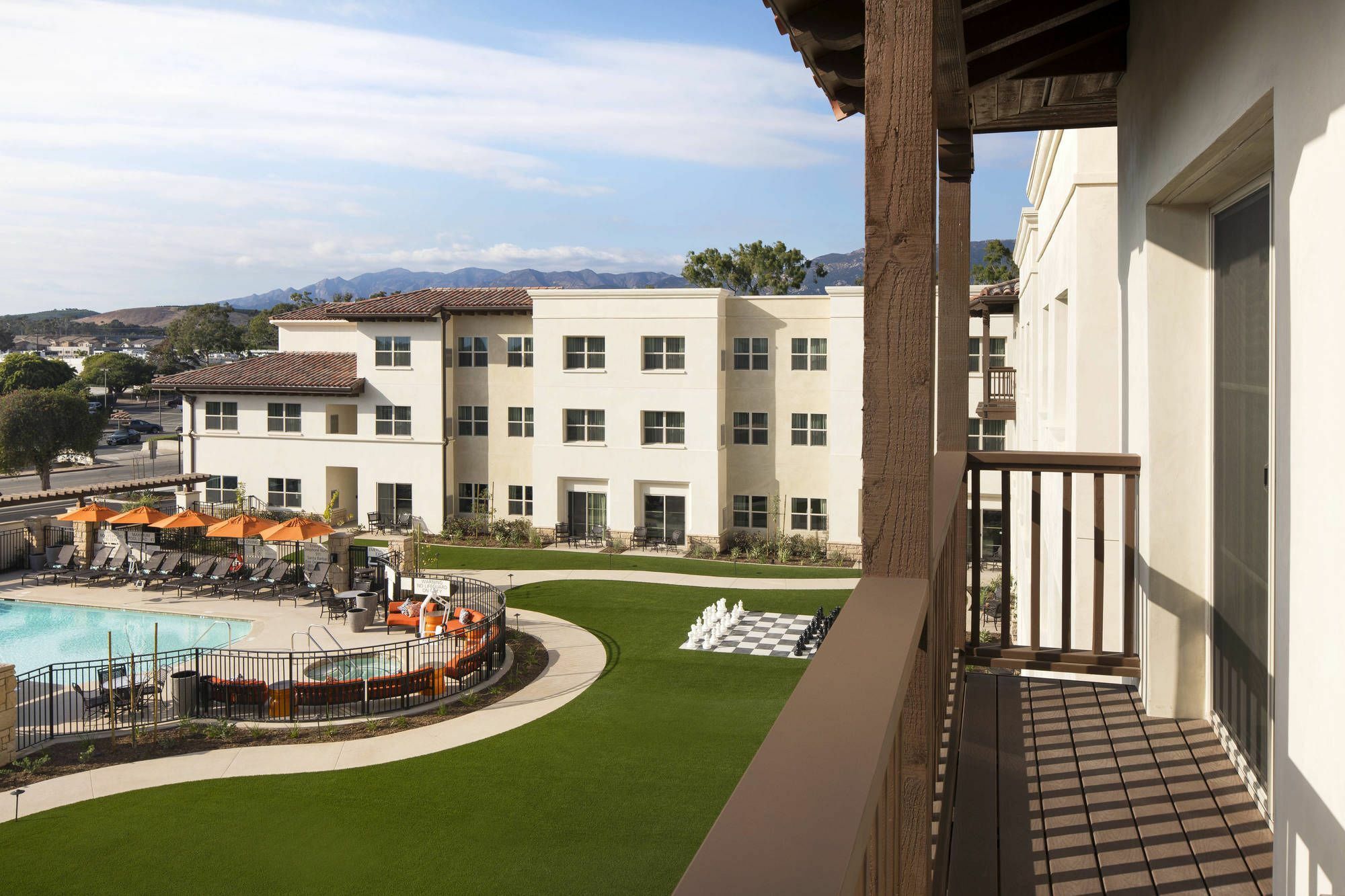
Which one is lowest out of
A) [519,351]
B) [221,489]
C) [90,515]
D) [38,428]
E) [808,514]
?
[808,514]

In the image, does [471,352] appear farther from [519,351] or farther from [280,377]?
[280,377]

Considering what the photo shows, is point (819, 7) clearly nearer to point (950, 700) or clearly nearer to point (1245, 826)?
point (950, 700)

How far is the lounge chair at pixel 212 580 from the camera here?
24641 mm

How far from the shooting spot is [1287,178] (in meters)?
2.86

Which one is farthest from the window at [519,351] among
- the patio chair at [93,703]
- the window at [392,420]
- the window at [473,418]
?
the patio chair at [93,703]

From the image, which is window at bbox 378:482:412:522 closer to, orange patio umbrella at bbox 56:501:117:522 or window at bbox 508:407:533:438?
window at bbox 508:407:533:438

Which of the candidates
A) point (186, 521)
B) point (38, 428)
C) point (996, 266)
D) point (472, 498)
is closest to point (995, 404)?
point (472, 498)

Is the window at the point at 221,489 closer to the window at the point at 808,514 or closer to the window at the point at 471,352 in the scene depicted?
the window at the point at 471,352

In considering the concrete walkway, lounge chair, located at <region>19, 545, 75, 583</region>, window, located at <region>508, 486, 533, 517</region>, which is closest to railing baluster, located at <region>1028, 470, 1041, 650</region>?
the concrete walkway

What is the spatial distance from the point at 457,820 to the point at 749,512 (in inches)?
812

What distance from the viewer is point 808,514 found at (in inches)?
1216

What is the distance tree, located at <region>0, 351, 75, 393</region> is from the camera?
67688mm

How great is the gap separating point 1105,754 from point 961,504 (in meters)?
1.35

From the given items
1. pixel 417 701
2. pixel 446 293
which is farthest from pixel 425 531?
pixel 417 701
